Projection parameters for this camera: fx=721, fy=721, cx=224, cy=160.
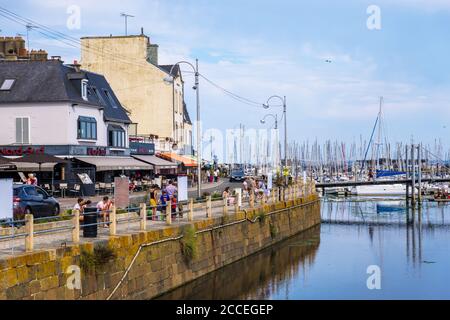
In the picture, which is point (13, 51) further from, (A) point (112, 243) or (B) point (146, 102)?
(A) point (112, 243)

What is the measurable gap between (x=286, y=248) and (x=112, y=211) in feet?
64.7

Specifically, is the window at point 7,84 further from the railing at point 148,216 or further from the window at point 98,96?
the railing at point 148,216

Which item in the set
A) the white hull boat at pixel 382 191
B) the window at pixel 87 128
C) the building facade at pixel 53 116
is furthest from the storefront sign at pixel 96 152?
the white hull boat at pixel 382 191

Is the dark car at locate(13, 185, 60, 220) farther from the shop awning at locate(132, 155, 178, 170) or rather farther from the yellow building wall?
the yellow building wall

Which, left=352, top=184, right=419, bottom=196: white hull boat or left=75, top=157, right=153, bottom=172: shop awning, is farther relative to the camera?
left=352, top=184, right=419, bottom=196: white hull boat

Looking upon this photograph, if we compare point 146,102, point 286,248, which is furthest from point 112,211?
point 146,102

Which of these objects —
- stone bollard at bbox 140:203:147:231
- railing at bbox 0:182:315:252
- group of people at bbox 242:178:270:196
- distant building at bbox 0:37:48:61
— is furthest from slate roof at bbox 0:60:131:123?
stone bollard at bbox 140:203:147:231

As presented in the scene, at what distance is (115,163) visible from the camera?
160 ft

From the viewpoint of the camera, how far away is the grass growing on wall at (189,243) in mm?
25453

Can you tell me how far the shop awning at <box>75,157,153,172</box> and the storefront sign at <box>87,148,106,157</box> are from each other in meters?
0.38

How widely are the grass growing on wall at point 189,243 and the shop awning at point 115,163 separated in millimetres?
20949

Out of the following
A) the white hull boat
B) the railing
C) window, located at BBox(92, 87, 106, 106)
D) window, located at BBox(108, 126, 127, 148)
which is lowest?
the white hull boat

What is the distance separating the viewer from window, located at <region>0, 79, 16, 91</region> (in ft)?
150

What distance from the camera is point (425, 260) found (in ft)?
120
